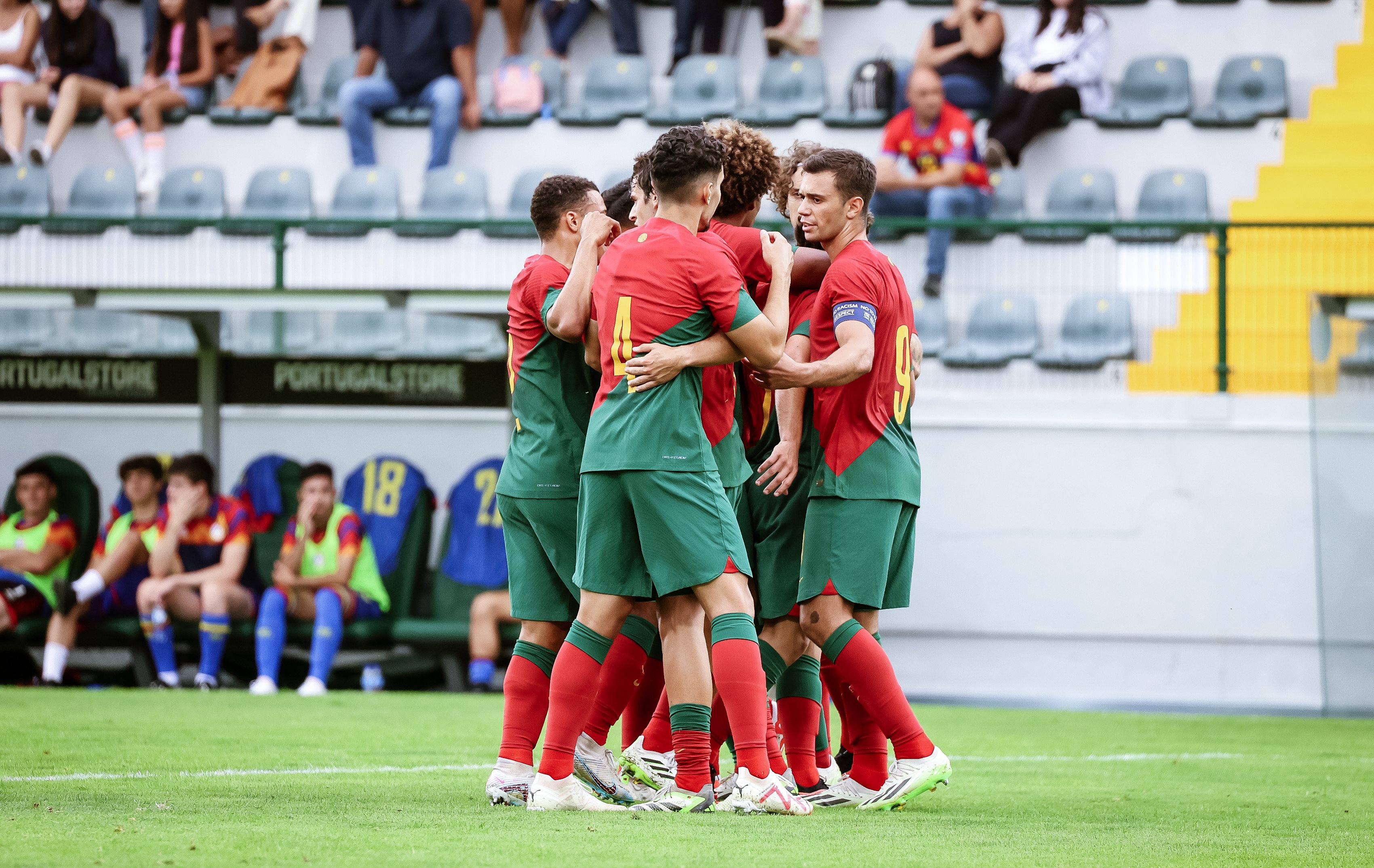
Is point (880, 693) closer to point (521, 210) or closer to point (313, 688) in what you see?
point (313, 688)

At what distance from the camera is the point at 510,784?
479 cm

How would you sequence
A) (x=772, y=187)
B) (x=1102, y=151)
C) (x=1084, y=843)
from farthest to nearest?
1. (x=1102, y=151)
2. (x=772, y=187)
3. (x=1084, y=843)

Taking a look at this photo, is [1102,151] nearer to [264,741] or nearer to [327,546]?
[327,546]

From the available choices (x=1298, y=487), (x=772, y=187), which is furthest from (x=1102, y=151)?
(x=772, y=187)

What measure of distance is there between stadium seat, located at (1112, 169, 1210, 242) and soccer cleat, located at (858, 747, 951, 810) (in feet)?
28.4

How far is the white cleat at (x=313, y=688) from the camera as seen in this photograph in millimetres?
10180

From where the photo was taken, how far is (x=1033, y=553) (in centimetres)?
1101

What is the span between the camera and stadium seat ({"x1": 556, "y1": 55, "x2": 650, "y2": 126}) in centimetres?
1479

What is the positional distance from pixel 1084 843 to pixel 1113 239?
7573 millimetres

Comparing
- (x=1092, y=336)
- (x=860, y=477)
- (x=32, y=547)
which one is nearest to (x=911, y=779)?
(x=860, y=477)

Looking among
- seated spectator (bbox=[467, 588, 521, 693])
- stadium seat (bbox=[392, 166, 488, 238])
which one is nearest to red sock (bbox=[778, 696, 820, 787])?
seated spectator (bbox=[467, 588, 521, 693])

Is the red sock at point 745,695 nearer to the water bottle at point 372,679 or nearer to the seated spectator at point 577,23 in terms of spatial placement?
the water bottle at point 372,679

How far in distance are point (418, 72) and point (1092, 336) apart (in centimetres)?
695

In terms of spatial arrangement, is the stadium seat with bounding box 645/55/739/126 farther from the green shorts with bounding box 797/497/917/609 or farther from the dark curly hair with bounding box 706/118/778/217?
the green shorts with bounding box 797/497/917/609
